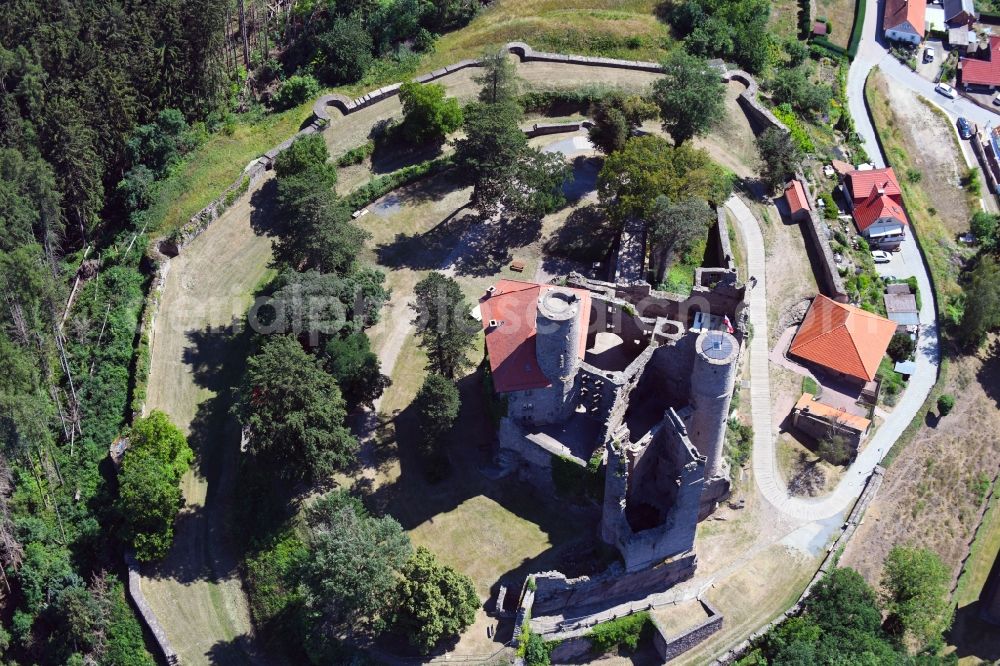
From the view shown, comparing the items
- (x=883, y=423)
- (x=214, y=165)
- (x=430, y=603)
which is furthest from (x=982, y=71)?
(x=430, y=603)

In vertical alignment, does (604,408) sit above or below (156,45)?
below

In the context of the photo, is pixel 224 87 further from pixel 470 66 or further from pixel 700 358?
pixel 700 358

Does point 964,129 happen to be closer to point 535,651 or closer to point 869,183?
point 869,183

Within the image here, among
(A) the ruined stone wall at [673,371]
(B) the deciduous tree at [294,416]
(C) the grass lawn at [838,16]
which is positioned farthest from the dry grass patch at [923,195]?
(B) the deciduous tree at [294,416]

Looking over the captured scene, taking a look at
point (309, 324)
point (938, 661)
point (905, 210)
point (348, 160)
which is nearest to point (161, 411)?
point (309, 324)

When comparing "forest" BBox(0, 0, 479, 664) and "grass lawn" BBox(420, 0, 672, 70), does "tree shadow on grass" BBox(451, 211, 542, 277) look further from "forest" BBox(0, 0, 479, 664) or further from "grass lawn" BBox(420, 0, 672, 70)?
"grass lawn" BBox(420, 0, 672, 70)

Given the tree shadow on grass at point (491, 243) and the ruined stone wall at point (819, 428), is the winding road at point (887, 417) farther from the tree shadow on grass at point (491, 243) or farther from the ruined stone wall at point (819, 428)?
the tree shadow on grass at point (491, 243)
